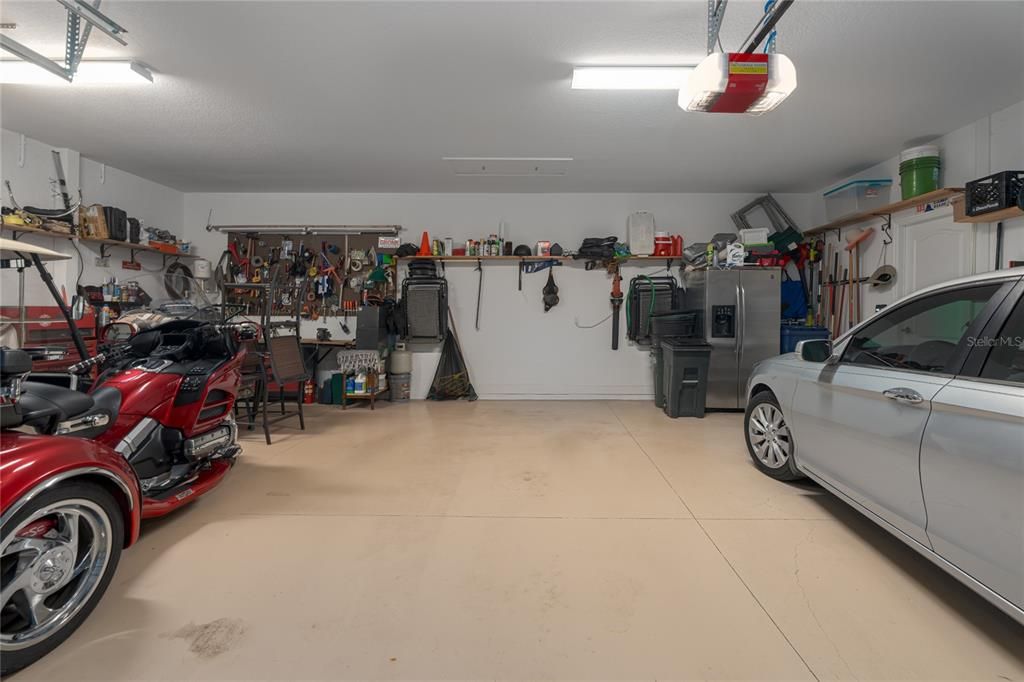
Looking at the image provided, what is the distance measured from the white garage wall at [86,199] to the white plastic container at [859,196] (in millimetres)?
8842

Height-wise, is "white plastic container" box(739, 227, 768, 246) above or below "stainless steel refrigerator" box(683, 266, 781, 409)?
above

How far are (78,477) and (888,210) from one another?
22.3 feet

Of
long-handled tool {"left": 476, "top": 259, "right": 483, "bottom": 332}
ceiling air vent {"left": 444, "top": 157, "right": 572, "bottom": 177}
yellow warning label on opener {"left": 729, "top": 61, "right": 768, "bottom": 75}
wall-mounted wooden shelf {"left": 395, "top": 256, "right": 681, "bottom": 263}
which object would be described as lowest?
long-handled tool {"left": 476, "top": 259, "right": 483, "bottom": 332}

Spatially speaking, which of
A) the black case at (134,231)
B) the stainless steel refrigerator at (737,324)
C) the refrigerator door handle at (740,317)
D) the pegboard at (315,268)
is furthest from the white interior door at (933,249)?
the black case at (134,231)

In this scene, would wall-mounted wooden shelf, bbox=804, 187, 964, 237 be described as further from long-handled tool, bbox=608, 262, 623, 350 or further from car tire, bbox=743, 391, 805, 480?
car tire, bbox=743, 391, 805, 480

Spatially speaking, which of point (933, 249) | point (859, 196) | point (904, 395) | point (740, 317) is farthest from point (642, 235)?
point (904, 395)

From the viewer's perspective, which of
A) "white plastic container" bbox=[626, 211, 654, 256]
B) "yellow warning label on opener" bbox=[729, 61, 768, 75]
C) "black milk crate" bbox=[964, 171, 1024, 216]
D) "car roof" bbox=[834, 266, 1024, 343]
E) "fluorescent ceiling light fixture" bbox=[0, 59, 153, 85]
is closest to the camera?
"car roof" bbox=[834, 266, 1024, 343]

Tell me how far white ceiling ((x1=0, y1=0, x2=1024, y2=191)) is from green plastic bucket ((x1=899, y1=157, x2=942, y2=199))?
272 mm

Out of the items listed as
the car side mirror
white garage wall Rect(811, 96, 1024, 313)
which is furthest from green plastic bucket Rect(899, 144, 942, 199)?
the car side mirror

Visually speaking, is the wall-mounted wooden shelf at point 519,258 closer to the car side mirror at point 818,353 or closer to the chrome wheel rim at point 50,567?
the car side mirror at point 818,353

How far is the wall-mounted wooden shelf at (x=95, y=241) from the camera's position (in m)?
3.94

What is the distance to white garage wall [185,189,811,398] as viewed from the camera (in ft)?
20.4

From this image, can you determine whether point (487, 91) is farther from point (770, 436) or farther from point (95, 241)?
point (95, 241)

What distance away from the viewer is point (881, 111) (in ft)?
12.0
